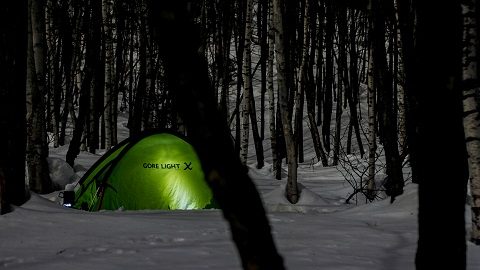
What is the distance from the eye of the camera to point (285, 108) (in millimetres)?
8578

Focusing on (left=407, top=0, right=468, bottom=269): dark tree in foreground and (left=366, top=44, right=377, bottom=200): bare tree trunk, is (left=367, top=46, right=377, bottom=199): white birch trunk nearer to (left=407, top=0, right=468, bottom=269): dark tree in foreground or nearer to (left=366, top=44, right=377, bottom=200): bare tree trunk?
(left=366, top=44, right=377, bottom=200): bare tree trunk

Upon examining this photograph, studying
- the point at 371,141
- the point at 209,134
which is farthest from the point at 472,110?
the point at 371,141

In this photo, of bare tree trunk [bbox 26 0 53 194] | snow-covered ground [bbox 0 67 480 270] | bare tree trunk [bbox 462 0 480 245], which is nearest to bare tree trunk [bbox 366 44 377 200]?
snow-covered ground [bbox 0 67 480 270]

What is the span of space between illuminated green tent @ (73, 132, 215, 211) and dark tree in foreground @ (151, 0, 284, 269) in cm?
616

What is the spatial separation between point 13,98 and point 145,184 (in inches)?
82.4

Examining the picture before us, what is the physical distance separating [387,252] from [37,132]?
560 cm

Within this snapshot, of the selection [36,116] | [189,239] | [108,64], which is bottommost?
[189,239]

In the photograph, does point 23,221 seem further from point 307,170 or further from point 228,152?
point 307,170

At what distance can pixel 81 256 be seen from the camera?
3887mm

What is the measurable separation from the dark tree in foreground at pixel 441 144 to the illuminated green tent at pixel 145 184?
18.2 ft

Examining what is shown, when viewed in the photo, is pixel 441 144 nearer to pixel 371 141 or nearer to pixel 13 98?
pixel 13 98

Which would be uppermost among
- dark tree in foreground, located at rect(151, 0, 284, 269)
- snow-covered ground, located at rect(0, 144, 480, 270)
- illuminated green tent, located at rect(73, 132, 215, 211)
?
dark tree in foreground, located at rect(151, 0, 284, 269)

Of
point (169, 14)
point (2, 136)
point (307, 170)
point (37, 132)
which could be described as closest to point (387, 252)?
point (169, 14)

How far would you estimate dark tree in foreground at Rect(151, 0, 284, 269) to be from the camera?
1396 mm
